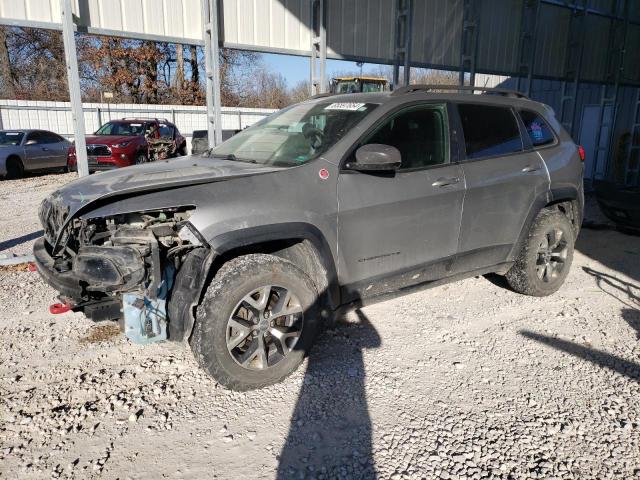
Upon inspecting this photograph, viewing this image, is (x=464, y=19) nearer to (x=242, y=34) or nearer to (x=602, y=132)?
(x=242, y=34)

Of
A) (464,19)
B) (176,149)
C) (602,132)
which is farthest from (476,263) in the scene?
(176,149)

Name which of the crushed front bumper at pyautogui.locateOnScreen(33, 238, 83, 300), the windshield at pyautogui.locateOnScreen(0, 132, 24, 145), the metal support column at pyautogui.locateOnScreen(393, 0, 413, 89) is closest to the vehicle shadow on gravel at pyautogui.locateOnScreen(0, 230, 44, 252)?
the crushed front bumper at pyautogui.locateOnScreen(33, 238, 83, 300)

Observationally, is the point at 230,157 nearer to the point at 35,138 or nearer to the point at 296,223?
the point at 296,223

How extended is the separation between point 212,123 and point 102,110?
15.5m

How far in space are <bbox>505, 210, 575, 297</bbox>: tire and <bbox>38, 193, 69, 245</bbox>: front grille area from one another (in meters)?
3.80

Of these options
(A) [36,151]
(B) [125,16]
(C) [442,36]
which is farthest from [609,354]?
(A) [36,151]

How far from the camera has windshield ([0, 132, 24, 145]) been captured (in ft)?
47.1

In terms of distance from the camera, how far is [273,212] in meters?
3.00

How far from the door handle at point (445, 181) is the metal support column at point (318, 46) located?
4714 mm

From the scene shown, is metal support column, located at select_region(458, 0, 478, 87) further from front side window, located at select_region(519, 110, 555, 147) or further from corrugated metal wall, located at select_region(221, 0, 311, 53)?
front side window, located at select_region(519, 110, 555, 147)

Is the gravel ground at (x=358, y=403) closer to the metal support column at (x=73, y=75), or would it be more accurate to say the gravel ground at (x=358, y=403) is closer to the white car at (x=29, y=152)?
the metal support column at (x=73, y=75)

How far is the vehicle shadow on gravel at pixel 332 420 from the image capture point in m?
2.44

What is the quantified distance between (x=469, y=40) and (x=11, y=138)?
1313 centimetres

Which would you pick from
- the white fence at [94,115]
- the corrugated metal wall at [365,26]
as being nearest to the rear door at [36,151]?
the white fence at [94,115]
